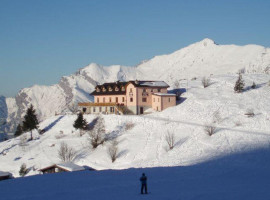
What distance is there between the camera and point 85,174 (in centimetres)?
2920

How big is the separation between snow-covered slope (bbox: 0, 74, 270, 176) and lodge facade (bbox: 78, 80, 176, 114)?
317 centimetres

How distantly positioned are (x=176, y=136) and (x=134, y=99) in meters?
21.1

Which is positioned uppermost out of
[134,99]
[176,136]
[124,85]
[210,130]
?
[124,85]

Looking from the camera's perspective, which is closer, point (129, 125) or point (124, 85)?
point (129, 125)

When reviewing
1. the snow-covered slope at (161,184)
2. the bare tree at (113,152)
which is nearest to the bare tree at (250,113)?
the snow-covered slope at (161,184)

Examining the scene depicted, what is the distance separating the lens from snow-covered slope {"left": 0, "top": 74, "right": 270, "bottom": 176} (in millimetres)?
41500

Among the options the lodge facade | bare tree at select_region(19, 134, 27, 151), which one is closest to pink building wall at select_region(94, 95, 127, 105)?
the lodge facade

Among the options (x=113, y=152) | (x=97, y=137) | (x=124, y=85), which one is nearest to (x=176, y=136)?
(x=113, y=152)

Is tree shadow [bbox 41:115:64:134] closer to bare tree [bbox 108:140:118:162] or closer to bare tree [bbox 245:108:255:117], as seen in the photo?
bare tree [bbox 108:140:118:162]

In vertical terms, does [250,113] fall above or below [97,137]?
above

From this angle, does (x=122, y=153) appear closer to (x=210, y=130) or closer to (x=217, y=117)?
(x=210, y=130)

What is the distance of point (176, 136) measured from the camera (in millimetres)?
48000

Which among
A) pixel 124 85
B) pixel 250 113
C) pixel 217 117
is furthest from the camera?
pixel 124 85

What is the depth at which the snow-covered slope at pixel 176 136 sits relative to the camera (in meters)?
41.5
